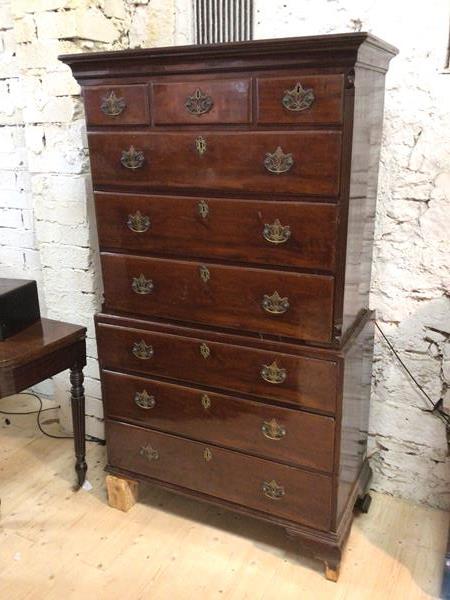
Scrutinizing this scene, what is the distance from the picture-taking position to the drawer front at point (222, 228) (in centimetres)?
154

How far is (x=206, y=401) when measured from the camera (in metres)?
1.83

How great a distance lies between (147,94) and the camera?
5.38ft

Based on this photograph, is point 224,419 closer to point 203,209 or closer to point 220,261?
point 220,261

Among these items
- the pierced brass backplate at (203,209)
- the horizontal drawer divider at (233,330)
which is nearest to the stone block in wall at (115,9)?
the pierced brass backplate at (203,209)

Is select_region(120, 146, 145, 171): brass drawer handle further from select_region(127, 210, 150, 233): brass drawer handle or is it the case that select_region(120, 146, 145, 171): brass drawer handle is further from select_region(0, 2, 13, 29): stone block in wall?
select_region(0, 2, 13, 29): stone block in wall

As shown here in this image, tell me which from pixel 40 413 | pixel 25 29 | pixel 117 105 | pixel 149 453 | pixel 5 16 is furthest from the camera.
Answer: pixel 40 413

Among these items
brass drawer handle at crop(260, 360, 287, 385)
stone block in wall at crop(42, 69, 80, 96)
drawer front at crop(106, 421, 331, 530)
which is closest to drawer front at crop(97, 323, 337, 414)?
brass drawer handle at crop(260, 360, 287, 385)

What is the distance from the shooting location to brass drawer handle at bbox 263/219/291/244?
156cm

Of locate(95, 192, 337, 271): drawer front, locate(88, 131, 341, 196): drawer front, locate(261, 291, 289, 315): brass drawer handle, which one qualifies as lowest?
locate(261, 291, 289, 315): brass drawer handle

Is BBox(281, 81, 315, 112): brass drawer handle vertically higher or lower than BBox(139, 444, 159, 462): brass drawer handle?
higher

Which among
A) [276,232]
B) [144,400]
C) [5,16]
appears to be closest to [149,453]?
[144,400]

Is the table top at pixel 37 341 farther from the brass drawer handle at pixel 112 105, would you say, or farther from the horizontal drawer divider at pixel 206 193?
the brass drawer handle at pixel 112 105

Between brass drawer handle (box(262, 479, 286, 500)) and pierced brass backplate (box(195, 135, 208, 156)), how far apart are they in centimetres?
103

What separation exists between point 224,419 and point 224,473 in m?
0.20
